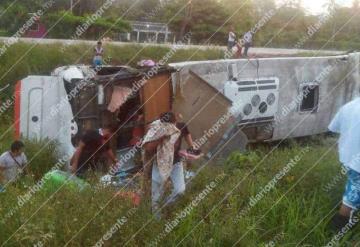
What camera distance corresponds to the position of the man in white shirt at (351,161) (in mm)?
4875

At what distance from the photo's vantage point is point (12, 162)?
287 inches

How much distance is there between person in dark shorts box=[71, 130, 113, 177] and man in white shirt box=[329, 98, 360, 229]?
3.94m

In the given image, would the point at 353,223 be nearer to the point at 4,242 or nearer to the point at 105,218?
the point at 105,218

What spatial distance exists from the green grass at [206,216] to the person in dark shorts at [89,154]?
205 centimetres

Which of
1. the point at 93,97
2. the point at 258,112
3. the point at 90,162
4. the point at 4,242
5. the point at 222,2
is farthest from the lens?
the point at 222,2

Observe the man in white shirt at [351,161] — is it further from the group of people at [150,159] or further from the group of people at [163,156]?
the group of people at [150,159]

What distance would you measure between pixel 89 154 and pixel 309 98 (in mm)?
6209

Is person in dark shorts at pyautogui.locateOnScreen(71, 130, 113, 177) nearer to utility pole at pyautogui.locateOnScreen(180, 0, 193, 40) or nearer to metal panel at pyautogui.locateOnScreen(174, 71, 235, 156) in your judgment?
metal panel at pyautogui.locateOnScreen(174, 71, 235, 156)

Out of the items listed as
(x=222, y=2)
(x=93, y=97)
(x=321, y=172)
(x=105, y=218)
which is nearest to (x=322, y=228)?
(x=321, y=172)

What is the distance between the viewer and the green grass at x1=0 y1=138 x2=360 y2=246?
14.7 ft

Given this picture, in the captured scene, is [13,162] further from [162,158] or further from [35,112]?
[162,158]

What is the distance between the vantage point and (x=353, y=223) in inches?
196

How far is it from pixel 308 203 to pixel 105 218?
2.07 metres

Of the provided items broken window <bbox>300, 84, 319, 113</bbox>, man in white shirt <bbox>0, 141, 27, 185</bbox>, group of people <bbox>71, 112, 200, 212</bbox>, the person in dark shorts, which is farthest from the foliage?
group of people <bbox>71, 112, 200, 212</bbox>
